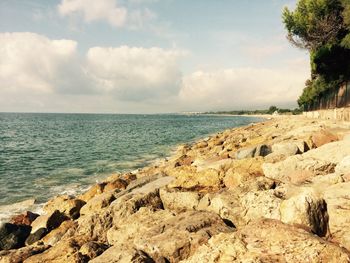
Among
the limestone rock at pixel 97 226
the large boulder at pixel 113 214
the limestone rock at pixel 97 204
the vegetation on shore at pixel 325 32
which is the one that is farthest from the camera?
the vegetation on shore at pixel 325 32

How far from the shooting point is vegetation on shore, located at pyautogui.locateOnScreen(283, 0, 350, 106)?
2800cm

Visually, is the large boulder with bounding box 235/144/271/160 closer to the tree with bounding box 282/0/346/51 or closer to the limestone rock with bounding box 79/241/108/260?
the limestone rock with bounding box 79/241/108/260

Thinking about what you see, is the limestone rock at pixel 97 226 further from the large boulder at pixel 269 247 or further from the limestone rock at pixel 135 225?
the large boulder at pixel 269 247

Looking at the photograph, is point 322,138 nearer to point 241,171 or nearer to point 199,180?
point 241,171

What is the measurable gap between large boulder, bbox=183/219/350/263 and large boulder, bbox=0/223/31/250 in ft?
22.9

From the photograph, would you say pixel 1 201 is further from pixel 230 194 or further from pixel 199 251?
pixel 199 251

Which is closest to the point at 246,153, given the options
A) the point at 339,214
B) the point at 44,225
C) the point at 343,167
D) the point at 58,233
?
the point at 343,167

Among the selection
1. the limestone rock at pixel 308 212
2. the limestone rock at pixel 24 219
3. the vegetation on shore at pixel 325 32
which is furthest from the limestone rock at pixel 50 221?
the vegetation on shore at pixel 325 32

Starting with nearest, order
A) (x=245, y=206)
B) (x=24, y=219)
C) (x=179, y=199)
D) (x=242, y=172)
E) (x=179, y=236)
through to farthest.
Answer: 1. (x=179, y=236)
2. (x=245, y=206)
3. (x=179, y=199)
4. (x=242, y=172)
5. (x=24, y=219)

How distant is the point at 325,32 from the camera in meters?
28.5

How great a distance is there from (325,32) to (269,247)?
2828cm

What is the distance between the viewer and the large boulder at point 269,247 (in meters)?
4.71

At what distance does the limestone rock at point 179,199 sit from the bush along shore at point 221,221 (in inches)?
1.1

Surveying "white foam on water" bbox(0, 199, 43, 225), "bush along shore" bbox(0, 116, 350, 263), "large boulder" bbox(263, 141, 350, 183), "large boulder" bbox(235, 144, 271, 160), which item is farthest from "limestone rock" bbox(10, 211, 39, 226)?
"large boulder" bbox(263, 141, 350, 183)
